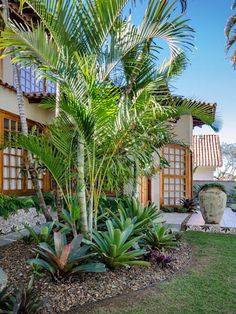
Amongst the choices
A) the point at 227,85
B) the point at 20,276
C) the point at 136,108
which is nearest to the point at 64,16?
the point at 136,108

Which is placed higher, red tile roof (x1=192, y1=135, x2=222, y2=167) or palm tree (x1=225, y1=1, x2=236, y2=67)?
palm tree (x1=225, y1=1, x2=236, y2=67)

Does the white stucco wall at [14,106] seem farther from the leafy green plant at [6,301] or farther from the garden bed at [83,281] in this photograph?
the leafy green plant at [6,301]

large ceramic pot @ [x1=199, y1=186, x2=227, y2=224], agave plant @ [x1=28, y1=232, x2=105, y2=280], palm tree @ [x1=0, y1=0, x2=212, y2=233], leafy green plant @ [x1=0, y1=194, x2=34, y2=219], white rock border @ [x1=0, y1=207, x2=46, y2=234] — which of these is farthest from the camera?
large ceramic pot @ [x1=199, y1=186, x2=227, y2=224]

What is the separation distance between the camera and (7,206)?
8844 mm

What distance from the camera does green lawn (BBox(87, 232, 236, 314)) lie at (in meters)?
4.36

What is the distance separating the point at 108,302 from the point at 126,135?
306cm

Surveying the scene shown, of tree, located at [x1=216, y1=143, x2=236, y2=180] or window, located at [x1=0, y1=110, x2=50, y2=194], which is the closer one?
window, located at [x1=0, y1=110, x2=50, y2=194]

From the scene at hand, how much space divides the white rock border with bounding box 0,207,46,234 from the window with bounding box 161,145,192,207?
22.0 ft

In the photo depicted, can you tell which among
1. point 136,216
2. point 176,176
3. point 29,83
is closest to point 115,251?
point 136,216

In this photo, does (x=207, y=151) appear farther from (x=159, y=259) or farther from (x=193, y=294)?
(x=193, y=294)

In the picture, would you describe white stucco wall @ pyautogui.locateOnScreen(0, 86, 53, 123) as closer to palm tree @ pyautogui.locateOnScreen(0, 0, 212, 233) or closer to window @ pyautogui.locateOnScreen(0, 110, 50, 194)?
window @ pyautogui.locateOnScreen(0, 110, 50, 194)

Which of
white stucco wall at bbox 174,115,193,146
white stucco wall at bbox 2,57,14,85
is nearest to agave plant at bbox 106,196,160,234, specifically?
white stucco wall at bbox 2,57,14,85

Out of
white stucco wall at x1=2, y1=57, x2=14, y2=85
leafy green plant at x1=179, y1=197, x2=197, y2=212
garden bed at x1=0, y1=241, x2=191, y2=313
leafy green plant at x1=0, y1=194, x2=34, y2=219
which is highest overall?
white stucco wall at x1=2, y1=57, x2=14, y2=85

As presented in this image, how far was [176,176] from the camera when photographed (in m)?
15.5
